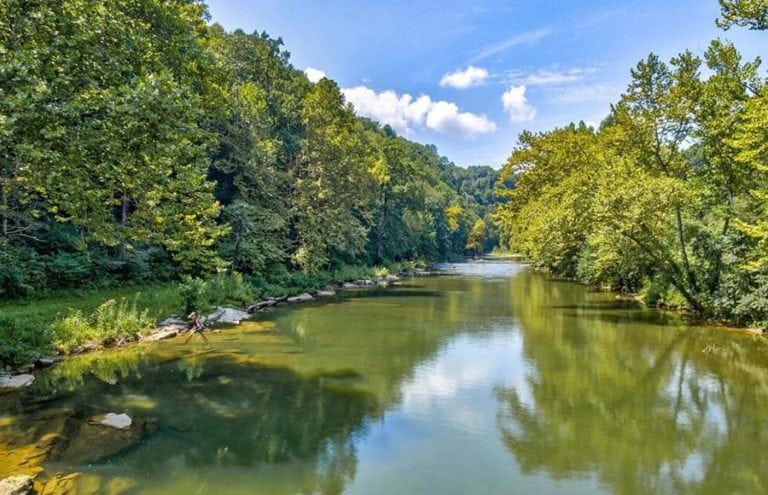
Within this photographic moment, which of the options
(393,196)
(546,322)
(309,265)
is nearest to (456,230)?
(393,196)

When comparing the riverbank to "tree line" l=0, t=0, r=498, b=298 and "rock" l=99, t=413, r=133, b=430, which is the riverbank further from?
"rock" l=99, t=413, r=133, b=430

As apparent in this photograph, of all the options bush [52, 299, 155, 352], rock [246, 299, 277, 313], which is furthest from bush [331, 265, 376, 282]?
bush [52, 299, 155, 352]

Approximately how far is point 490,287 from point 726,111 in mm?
21168

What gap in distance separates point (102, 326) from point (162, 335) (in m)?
2.10

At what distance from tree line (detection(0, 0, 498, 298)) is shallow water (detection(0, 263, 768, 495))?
451 cm

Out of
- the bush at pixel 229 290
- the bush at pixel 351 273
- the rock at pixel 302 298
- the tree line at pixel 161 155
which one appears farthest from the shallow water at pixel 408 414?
the bush at pixel 351 273

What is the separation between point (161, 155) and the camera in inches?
504

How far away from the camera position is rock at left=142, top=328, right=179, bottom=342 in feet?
57.5

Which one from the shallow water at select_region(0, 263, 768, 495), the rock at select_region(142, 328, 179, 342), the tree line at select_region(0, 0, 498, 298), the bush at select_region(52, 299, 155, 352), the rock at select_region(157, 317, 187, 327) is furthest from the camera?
the rock at select_region(157, 317, 187, 327)

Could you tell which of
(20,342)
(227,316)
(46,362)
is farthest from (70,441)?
(227,316)

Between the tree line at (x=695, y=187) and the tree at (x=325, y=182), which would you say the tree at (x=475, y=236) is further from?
the tree line at (x=695, y=187)

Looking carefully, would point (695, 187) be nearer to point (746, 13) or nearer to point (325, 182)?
point (746, 13)

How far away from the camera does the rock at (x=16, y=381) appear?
39.2ft

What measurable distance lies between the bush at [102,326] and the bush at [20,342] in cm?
50
